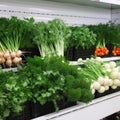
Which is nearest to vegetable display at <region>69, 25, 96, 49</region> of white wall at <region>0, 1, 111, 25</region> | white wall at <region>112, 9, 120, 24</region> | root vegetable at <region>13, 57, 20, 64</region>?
white wall at <region>0, 1, 111, 25</region>

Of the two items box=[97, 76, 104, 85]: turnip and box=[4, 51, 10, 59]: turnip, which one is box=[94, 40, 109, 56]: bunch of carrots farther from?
box=[4, 51, 10, 59]: turnip

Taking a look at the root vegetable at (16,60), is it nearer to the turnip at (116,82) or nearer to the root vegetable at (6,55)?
the root vegetable at (6,55)

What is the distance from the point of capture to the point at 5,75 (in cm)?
138

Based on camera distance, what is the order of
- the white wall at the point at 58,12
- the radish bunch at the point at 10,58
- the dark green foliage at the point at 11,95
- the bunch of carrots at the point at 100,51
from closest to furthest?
the dark green foliage at the point at 11,95 → the radish bunch at the point at 10,58 → the white wall at the point at 58,12 → the bunch of carrots at the point at 100,51

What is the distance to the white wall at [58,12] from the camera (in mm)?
2166

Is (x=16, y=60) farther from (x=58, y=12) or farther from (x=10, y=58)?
(x=58, y=12)

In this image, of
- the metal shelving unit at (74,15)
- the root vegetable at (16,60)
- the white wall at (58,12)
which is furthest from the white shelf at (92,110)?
the white wall at (58,12)

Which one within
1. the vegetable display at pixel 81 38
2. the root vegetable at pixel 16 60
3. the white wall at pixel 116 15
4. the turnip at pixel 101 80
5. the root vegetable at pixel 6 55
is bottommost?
the turnip at pixel 101 80

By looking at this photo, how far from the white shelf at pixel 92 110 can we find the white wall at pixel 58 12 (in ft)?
3.32

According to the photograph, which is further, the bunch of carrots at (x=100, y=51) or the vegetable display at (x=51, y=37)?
the bunch of carrots at (x=100, y=51)

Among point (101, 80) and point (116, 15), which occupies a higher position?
point (116, 15)

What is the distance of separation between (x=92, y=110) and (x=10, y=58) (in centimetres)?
64

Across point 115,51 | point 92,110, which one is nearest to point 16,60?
point 92,110

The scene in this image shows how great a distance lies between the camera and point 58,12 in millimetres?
2529
